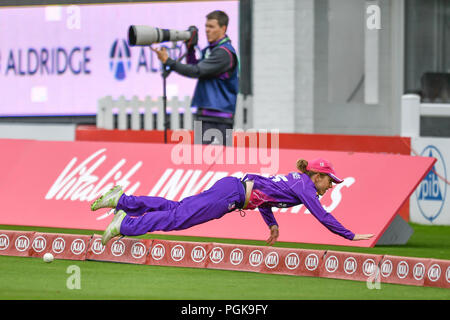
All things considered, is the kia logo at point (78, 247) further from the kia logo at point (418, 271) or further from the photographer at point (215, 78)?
the kia logo at point (418, 271)

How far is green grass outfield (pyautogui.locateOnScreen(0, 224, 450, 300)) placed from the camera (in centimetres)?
715

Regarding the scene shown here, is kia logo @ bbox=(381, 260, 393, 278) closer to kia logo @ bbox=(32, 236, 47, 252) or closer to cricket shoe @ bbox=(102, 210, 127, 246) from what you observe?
cricket shoe @ bbox=(102, 210, 127, 246)

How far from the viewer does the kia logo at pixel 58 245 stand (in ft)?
30.1

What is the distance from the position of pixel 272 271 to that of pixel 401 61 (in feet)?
37.0

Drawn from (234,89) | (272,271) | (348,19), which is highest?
(348,19)

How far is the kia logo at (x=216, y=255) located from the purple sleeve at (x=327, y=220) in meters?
0.86

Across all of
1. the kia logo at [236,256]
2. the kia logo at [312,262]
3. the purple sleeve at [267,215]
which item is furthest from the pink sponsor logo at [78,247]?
the kia logo at [312,262]

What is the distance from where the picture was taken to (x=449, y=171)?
13.9m

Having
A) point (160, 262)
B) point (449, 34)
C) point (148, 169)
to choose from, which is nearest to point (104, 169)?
point (148, 169)

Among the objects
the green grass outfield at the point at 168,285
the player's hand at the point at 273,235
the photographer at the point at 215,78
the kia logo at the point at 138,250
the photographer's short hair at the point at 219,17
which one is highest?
the photographer's short hair at the point at 219,17

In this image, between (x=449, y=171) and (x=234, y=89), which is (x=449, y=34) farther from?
(x=234, y=89)

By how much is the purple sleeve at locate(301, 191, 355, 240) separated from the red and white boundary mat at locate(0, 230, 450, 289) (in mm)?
182

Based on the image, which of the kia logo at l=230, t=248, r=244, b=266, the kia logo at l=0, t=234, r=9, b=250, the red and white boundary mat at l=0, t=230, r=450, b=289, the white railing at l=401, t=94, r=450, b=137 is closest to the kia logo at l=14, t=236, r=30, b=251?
the red and white boundary mat at l=0, t=230, r=450, b=289
